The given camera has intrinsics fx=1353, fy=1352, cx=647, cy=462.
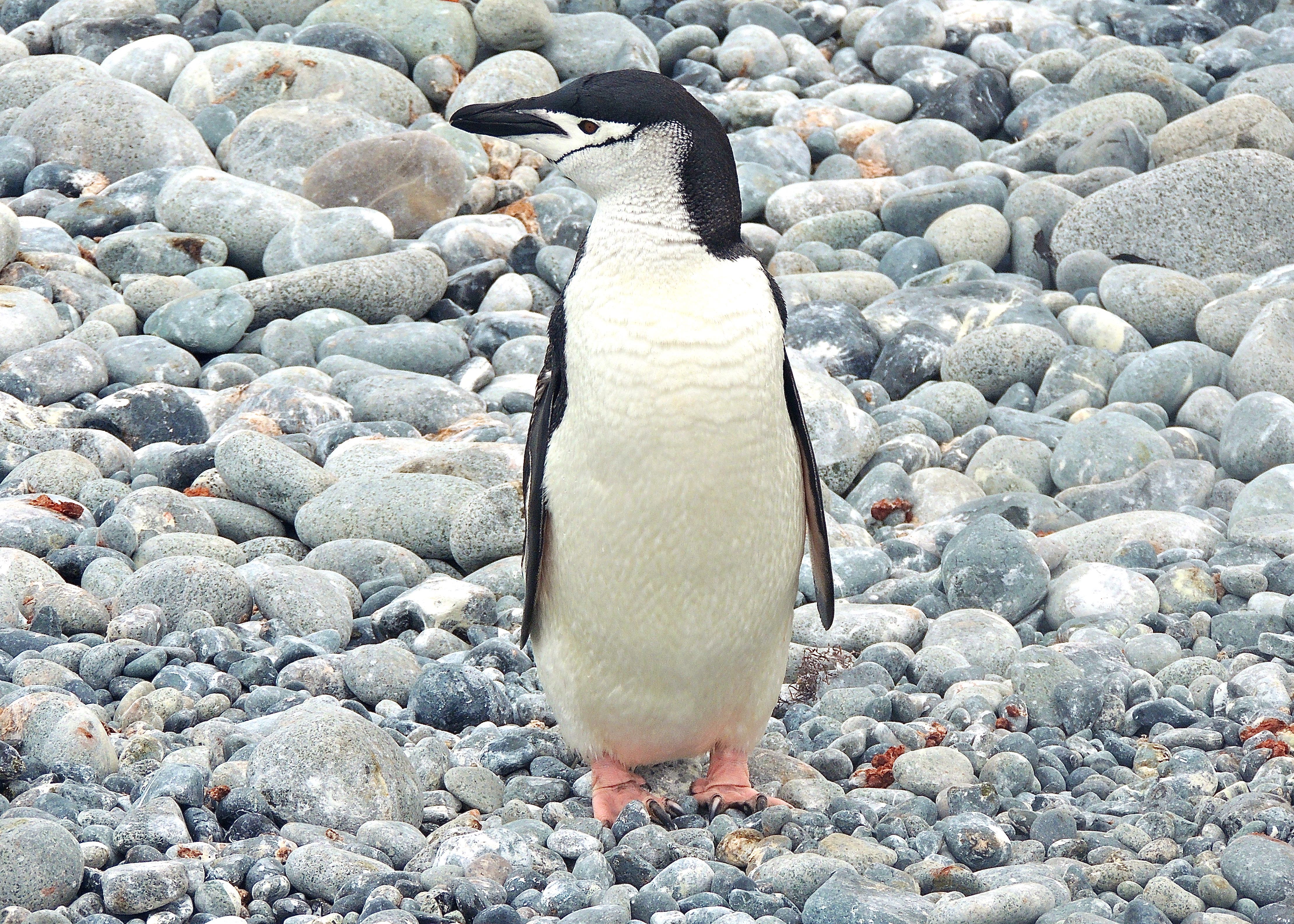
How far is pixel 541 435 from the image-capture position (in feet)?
10.8

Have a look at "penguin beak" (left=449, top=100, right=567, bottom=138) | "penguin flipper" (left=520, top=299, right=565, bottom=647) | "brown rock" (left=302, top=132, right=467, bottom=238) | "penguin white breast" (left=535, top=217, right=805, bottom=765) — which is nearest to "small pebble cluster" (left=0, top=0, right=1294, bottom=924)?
"brown rock" (left=302, top=132, right=467, bottom=238)

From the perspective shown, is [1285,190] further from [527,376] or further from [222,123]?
[222,123]

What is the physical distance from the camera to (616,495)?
3.07 meters

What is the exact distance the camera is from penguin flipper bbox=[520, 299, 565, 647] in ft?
10.4

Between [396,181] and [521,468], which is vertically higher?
[396,181]

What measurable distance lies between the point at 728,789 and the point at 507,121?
1690 mm

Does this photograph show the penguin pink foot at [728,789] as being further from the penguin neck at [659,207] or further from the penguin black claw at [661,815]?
the penguin neck at [659,207]

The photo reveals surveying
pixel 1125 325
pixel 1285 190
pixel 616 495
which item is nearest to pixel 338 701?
pixel 616 495

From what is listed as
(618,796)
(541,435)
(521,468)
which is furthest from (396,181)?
(618,796)

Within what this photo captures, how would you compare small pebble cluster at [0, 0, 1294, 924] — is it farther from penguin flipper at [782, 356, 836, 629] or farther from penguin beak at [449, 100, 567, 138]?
penguin beak at [449, 100, 567, 138]

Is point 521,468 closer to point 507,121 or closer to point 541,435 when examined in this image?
point 541,435

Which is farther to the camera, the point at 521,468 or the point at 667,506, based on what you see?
the point at 521,468

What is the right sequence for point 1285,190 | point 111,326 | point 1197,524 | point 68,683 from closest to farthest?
point 68,683 → point 1197,524 → point 111,326 → point 1285,190

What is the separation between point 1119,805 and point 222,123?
27.3ft
